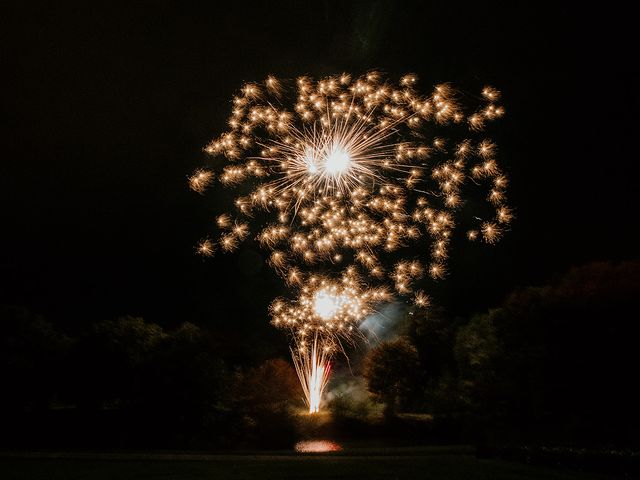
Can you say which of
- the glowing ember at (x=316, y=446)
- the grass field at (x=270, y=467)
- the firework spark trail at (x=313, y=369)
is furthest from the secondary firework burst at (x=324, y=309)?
the grass field at (x=270, y=467)

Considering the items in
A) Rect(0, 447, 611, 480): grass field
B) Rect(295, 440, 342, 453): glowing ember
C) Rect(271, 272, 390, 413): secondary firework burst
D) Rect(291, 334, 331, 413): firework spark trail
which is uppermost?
Rect(271, 272, 390, 413): secondary firework burst

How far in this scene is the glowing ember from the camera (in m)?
20.9

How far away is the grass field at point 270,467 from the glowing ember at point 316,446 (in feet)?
11.5

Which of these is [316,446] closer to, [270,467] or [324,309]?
[324,309]

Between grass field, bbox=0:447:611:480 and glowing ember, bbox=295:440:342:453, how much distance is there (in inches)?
138

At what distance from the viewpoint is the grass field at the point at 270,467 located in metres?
13.2

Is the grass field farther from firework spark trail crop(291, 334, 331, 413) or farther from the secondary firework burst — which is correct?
firework spark trail crop(291, 334, 331, 413)

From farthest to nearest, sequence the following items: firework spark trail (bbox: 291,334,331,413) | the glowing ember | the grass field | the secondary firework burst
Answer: firework spark trail (bbox: 291,334,331,413)
the secondary firework burst
the glowing ember
the grass field

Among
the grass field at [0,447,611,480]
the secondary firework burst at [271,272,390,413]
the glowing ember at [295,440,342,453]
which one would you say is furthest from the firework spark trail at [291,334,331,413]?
the grass field at [0,447,611,480]

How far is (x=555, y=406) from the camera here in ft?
78.9

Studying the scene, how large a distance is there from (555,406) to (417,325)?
24.1m

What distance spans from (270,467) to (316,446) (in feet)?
26.8

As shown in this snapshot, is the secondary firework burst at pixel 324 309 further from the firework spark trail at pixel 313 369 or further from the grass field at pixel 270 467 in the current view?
the grass field at pixel 270 467

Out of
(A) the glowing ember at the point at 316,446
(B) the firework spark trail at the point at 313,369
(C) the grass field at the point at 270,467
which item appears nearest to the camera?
(C) the grass field at the point at 270,467
